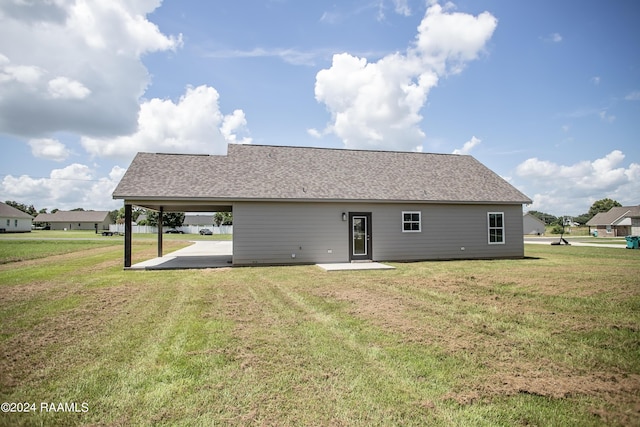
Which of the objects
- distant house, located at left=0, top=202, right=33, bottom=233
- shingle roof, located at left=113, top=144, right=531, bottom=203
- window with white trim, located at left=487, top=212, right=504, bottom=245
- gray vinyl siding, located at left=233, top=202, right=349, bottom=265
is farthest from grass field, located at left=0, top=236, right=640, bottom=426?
distant house, located at left=0, top=202, right=33, bottom=233

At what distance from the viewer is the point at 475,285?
9.23 meters

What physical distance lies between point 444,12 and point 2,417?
14.5 m

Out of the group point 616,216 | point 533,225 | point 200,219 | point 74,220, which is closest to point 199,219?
point 200,219

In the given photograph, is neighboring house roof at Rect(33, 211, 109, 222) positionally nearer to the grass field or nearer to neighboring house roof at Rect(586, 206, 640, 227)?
the grass field

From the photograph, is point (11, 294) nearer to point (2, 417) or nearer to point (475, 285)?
point (2, 417)

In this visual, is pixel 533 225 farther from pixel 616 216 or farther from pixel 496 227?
pixel 496 227

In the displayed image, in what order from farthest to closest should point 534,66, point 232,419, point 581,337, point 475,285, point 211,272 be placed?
point 534,66
point 211,272
point 475,285
point 581,337
point 232,419

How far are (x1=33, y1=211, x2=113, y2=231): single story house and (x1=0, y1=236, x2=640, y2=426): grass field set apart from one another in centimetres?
8174

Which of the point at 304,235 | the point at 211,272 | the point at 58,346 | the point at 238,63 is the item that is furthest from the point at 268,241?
the point at 58,346

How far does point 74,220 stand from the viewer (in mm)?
76688

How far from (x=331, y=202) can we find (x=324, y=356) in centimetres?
1024

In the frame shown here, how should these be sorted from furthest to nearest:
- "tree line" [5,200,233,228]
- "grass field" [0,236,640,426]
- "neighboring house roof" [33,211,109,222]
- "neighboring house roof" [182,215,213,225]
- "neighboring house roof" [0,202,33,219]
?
"neighboring house roof" [182,215,213,225] → "neighboring house roof" [33,211,109,222] → "tree line" [5,200,233,228] → "neighboring house roof" [0,202,33,219] → "grass field" [0,236,640,426]

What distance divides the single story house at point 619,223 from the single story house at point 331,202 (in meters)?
40.5

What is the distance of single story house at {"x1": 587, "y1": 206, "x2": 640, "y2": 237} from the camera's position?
43906 millimetres
